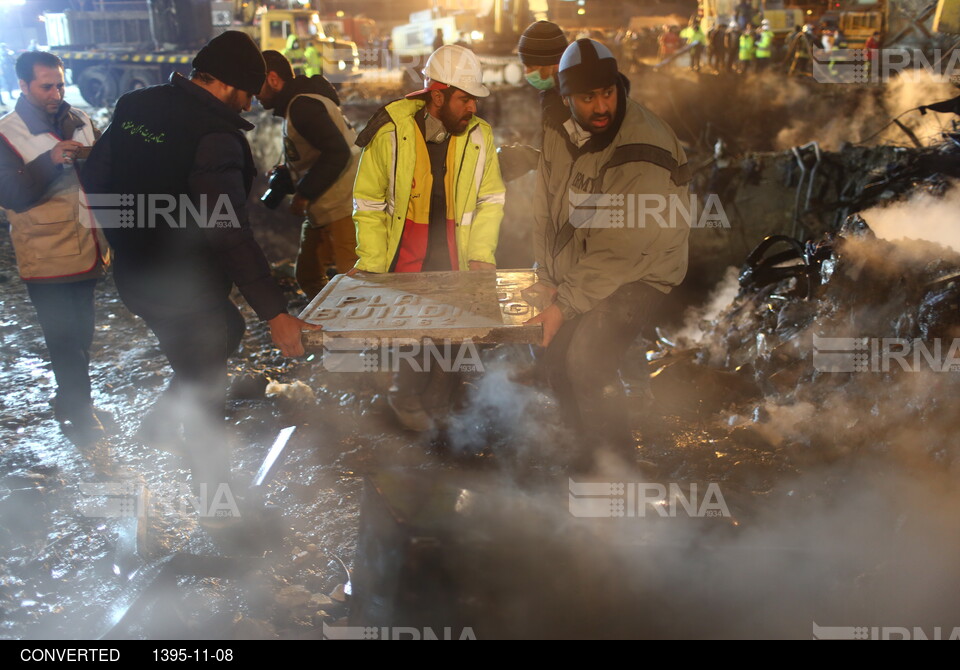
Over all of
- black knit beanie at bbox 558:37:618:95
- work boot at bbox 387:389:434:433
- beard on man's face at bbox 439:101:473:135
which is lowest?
work boot at bbox 387:389:434:433

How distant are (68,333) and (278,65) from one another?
2358 mm

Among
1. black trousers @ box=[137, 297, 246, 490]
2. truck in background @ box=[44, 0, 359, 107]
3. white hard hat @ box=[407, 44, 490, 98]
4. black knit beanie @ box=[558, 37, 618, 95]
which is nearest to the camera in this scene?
black knit beanie @ box=[558, 37, 618, 95]

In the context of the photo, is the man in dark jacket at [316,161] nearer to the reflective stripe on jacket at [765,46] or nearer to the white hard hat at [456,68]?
the white hard hat at [456,68]

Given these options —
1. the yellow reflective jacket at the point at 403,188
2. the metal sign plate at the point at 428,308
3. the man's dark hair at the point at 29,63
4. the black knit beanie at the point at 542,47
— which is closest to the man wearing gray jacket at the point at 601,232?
the metal sign plate at the point at 428,308

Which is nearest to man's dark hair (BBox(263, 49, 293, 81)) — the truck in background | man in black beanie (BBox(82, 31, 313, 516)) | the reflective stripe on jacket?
man in black beanie (BBox(82, 31, 313, 516))

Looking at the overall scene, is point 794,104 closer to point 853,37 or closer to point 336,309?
point 853,37

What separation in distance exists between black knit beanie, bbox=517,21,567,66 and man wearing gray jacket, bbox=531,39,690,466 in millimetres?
1179

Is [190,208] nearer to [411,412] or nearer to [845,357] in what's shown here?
[411,412]

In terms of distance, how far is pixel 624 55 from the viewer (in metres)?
17.6

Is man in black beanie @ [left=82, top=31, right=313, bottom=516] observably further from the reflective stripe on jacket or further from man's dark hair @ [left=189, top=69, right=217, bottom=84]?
the reflective stripe on jacket

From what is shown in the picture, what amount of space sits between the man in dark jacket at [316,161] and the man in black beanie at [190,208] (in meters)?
1.67

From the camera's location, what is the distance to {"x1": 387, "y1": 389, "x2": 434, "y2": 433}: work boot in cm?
421

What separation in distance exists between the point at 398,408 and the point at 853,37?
21974 mm

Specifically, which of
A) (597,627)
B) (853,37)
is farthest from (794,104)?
(597,627)
